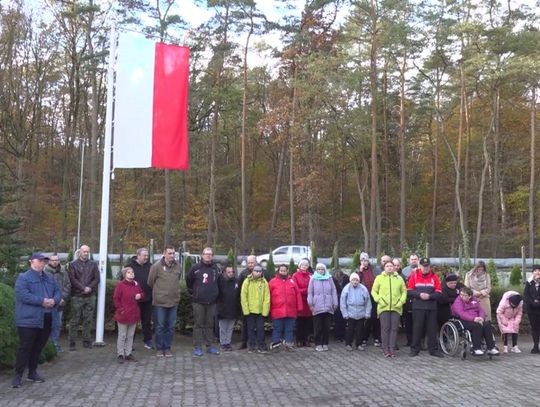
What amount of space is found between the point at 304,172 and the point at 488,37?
12.0 meters

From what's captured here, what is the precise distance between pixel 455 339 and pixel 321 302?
230cm

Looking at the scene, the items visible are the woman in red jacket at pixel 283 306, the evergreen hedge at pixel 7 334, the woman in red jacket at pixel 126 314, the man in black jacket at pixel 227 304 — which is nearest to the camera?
the evergreen hedge at pixel 7 334

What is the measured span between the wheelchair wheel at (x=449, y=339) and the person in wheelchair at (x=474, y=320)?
233mm

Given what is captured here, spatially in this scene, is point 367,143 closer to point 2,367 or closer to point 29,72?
point 29,72

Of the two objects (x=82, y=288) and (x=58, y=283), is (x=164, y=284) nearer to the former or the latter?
(x=82, y=288)

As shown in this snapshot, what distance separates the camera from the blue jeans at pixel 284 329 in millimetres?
10422

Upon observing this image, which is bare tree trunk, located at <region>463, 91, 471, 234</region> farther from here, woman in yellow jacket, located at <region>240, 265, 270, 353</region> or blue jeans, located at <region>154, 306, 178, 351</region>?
blue jeans, located at <region>154, 306, 178, 351</region>

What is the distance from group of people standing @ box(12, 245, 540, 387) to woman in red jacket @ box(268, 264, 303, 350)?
18 mm

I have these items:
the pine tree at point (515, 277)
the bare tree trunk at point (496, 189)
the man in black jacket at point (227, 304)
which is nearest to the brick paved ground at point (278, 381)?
the man in black jacket at point (227, 304)

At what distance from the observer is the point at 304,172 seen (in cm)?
3391

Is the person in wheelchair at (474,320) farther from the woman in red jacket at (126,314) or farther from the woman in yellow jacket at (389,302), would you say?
the woman in red jacket at (126,314)

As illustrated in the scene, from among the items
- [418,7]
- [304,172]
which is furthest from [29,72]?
[418,7]

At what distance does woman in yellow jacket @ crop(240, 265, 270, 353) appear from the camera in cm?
1016

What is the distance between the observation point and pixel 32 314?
723cm
